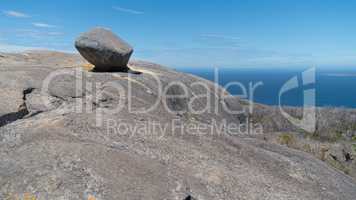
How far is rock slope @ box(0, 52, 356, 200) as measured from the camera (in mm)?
4379

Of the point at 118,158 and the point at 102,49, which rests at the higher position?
the point at 102,49

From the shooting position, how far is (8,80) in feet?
25.5

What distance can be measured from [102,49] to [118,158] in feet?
18.9

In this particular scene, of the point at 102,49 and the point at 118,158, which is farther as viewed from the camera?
the point at 102,49

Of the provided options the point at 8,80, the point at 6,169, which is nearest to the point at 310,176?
the point at 6,169

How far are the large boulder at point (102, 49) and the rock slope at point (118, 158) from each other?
1.80 m

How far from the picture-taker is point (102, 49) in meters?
9.95

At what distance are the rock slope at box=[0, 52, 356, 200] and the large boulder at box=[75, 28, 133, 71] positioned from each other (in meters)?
1.80

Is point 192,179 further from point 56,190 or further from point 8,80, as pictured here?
point 8,80

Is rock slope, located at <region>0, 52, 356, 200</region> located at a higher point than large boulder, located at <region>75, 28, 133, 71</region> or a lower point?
lower

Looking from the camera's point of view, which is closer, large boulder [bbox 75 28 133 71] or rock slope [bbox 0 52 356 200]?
rock slope [bbox 0 52 356 200]

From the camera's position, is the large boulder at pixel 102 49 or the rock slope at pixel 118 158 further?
the large boulder at pixel 102 49

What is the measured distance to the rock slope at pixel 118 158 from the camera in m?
4.38

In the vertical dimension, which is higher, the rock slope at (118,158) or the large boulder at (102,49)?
the large boulder at (102,49)
